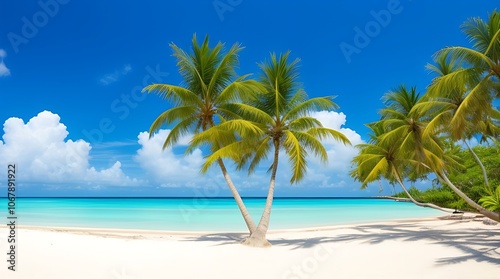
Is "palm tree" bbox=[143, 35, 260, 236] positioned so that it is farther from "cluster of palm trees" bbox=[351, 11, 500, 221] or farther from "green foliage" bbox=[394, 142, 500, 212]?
"green foliage" bbox=[394, 142, 500, 212]

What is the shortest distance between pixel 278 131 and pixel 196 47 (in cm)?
393

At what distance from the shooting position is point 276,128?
12.5m

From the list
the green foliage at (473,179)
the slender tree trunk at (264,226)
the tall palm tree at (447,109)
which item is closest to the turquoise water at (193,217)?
the green foliage at (473,179)

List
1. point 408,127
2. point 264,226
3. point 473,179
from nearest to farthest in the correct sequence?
point 264,226 → point 408,127 → point 473,179

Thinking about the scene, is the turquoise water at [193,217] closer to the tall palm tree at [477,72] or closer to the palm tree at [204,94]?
the palm tree at [204,94]

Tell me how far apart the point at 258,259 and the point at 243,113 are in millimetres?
5032

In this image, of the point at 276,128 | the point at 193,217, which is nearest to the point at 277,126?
the point at 276,128

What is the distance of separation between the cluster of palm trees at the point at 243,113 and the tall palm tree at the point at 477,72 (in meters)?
3.27

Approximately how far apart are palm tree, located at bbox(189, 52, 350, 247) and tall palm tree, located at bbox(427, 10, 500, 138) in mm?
3234

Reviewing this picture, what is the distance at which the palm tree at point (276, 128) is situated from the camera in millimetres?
11898

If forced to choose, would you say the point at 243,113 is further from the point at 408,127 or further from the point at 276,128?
the point at 408,127

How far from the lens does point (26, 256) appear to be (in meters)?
8.88

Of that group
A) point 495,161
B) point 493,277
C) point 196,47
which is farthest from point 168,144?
point 495,161

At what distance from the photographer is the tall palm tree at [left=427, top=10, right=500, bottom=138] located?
33.8 ft
